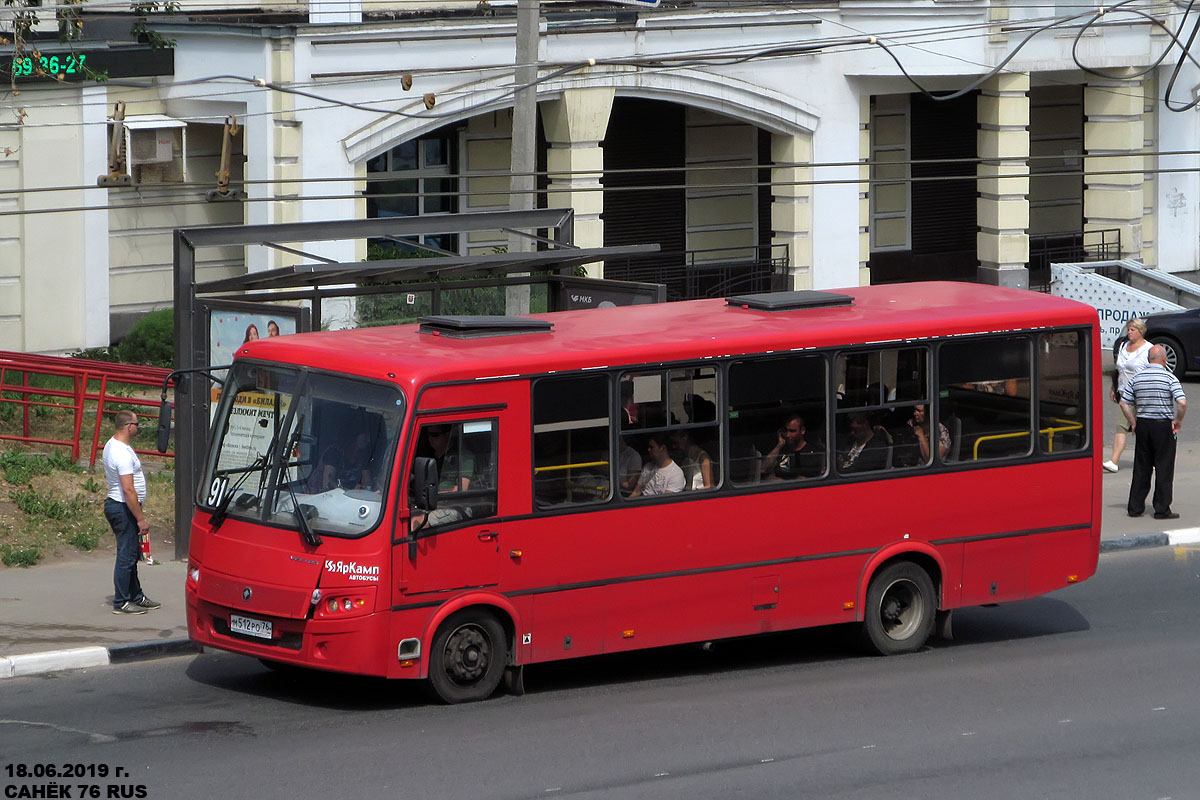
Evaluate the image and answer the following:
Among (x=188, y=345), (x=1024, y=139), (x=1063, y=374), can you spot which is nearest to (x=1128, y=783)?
(x=1063, y=374)

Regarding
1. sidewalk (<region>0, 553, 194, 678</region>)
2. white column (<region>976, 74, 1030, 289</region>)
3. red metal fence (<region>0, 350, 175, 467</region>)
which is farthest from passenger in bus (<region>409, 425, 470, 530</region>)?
white column (<region>976, 74, 1030, 289</region>)

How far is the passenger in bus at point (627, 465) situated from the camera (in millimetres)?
11938

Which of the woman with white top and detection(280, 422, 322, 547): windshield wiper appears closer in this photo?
A: detection(280, 422, 322, 547): windshield wiper

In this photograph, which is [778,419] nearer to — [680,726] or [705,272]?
[680,726]

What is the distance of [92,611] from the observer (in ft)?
45.8

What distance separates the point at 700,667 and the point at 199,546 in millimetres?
3684

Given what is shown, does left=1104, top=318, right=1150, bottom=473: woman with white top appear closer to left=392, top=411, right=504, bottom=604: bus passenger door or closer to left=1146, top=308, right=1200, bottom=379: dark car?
left=1146, top=308, right=1200, bottom=379: dark car

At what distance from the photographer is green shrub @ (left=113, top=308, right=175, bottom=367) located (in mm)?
25594

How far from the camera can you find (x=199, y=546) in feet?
38.7

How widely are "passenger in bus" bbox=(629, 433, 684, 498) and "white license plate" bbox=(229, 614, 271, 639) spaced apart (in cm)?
257

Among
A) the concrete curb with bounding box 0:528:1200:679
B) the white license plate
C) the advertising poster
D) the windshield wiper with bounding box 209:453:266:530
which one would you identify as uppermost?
the advertising poster

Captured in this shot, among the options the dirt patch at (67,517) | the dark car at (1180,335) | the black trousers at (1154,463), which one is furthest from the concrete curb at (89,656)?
the dark car at (1180,335)

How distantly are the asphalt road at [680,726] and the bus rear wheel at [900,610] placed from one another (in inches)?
7.8

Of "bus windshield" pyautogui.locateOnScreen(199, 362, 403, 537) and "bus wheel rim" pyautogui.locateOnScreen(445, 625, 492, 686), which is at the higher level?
"bus windshield" pyautogui.locateOnScreen(199, 362, 403, 537)
